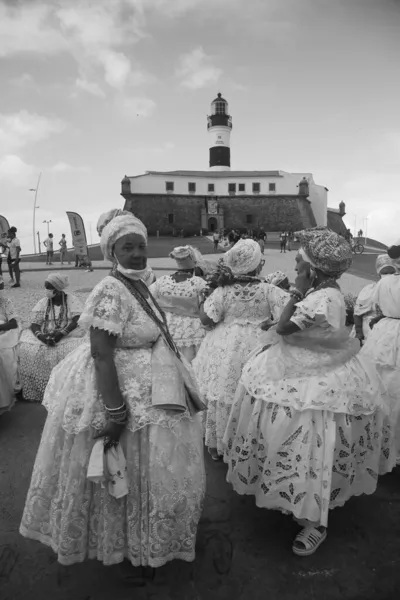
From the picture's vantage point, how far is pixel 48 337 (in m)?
5.79

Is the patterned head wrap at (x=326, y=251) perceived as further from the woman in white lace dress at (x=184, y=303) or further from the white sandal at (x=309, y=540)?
the woman in white lace dress at (x=184, y=303)

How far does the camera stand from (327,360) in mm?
2889

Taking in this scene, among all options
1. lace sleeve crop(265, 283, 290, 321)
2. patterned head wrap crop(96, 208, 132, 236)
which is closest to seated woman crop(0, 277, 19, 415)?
patterned head wrap crop(96, 208, 132, 236)

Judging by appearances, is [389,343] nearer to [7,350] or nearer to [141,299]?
[141,299]

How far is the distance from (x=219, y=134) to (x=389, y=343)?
60997 mm

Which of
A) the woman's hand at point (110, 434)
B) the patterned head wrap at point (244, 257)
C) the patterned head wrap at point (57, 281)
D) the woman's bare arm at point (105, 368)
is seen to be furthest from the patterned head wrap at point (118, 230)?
the patterned head wrap at point (57, 281)

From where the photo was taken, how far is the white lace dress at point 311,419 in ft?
9.07

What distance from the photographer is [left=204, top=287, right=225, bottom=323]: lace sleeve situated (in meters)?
4.05

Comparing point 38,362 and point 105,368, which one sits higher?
point 105,368

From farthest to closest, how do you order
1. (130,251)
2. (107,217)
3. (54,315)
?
1. (54,315)
2. (107,217)
3. (130,251)

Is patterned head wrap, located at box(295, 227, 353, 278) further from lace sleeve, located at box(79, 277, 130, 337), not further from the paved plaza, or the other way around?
the paved plaza

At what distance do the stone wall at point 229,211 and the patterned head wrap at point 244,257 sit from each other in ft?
156

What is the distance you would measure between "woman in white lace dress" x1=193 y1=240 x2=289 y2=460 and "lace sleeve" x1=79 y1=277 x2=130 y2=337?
1749 millimetres

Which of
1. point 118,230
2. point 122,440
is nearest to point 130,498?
point 122,440
